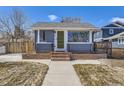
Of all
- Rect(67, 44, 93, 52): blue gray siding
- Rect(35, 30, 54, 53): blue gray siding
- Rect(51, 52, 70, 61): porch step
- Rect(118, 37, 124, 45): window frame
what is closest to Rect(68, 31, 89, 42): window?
Rect(67, 44, 93, 52): blue gray siding

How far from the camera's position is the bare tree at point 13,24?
35656 mm

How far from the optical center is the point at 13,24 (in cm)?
3644

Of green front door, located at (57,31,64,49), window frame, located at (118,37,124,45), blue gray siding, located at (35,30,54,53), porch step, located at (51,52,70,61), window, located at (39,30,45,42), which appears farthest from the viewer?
window frame, located at (118,37,124,45)

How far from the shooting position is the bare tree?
117ft

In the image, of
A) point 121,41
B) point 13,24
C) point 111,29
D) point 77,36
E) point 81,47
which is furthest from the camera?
point 111,29

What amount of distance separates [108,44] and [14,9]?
21.6m

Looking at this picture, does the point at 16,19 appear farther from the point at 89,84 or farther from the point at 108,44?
the point at 89,84

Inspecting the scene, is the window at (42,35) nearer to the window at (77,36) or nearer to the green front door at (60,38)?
the green front door at (60,38)

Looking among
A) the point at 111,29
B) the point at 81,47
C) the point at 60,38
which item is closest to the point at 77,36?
the point at 81,47

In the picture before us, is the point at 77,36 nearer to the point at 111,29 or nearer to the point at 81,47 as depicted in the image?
the point at 81,47

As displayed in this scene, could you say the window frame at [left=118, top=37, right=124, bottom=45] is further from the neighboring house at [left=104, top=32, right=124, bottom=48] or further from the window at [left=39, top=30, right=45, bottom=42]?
the window at [left=39, top=30, right=45, bottom=42]

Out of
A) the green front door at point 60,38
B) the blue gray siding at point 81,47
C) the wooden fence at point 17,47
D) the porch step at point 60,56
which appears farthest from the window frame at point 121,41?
the porch step at point 60,56

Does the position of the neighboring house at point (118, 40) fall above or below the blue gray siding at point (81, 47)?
above
